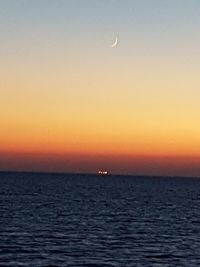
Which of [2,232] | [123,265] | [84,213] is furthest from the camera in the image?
[84,213]

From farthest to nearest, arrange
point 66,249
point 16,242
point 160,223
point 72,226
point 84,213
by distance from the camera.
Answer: point 84,213
point 160,223
point 72,226
point 16,242
point 66,249

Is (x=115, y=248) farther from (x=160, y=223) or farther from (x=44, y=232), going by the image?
(x=160, y=223)

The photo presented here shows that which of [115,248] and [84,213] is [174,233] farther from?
[84,213]

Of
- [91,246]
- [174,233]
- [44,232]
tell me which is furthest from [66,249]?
[174,233]

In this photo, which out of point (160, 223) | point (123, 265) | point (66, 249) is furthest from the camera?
point (160, 223)

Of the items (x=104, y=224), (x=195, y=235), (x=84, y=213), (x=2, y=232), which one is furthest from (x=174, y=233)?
(x=84, y=213)

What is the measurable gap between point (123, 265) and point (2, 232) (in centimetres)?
2473

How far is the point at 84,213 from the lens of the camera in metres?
104

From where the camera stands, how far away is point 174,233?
75.9 metres

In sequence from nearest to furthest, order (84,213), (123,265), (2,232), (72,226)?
(123,265)
(2,232)
(72,226)
(84,213)

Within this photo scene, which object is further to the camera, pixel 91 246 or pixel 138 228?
pixel 138 228

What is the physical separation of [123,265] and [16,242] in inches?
624

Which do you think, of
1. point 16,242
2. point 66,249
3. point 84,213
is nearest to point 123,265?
point 66,249

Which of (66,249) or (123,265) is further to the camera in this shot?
(66,249)
